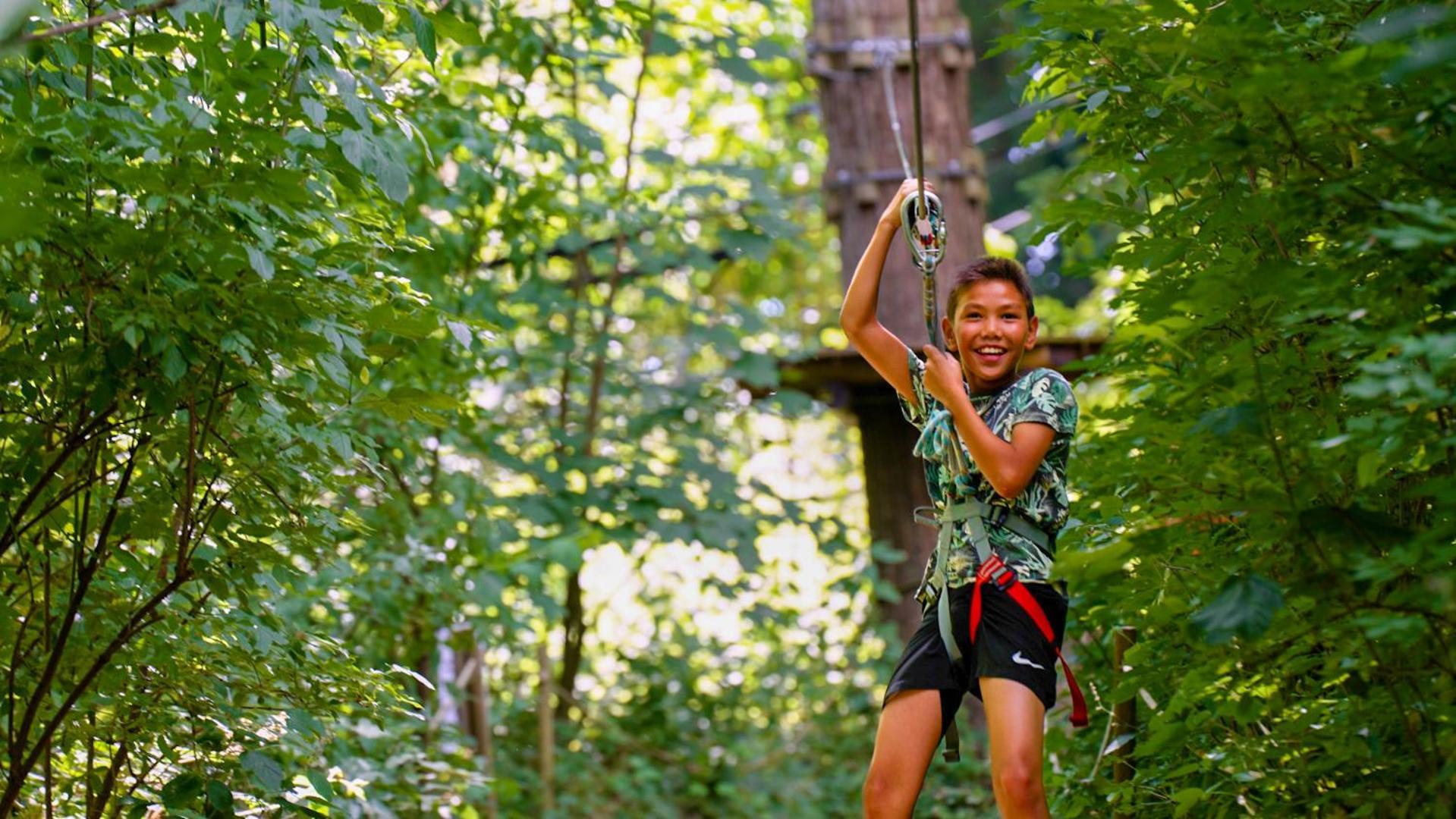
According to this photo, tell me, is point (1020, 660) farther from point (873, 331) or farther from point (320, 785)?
point (320, 785)

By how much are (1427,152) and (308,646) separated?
2.31 m

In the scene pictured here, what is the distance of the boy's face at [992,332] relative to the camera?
3.16 m

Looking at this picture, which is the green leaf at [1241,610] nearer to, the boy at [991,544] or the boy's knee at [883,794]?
the boy at [991,544]

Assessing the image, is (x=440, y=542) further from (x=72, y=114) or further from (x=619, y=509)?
(x=72, y=114)

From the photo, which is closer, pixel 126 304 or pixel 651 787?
pixel 126 304

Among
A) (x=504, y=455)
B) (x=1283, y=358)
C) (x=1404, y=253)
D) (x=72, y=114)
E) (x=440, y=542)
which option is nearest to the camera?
(x=1404, y=253)

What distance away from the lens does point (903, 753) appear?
2.98 meters

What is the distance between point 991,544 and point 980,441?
29 cm

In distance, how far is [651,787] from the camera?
26.5ft

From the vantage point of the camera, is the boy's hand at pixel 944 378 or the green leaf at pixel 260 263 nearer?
the green leaf at pixel 260 263

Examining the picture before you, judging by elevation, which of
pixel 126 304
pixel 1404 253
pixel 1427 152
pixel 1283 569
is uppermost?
pixel 126 304

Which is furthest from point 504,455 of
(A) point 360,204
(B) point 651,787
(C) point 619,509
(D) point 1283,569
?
(D) point 1283,569

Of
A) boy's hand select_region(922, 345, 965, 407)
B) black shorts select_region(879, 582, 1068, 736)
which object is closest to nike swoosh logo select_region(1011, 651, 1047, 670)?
black shorts select_region(879, 582, 1068, 736)

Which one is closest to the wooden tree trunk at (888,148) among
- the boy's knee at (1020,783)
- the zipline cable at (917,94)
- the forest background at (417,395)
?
the forest background at (417,395)
